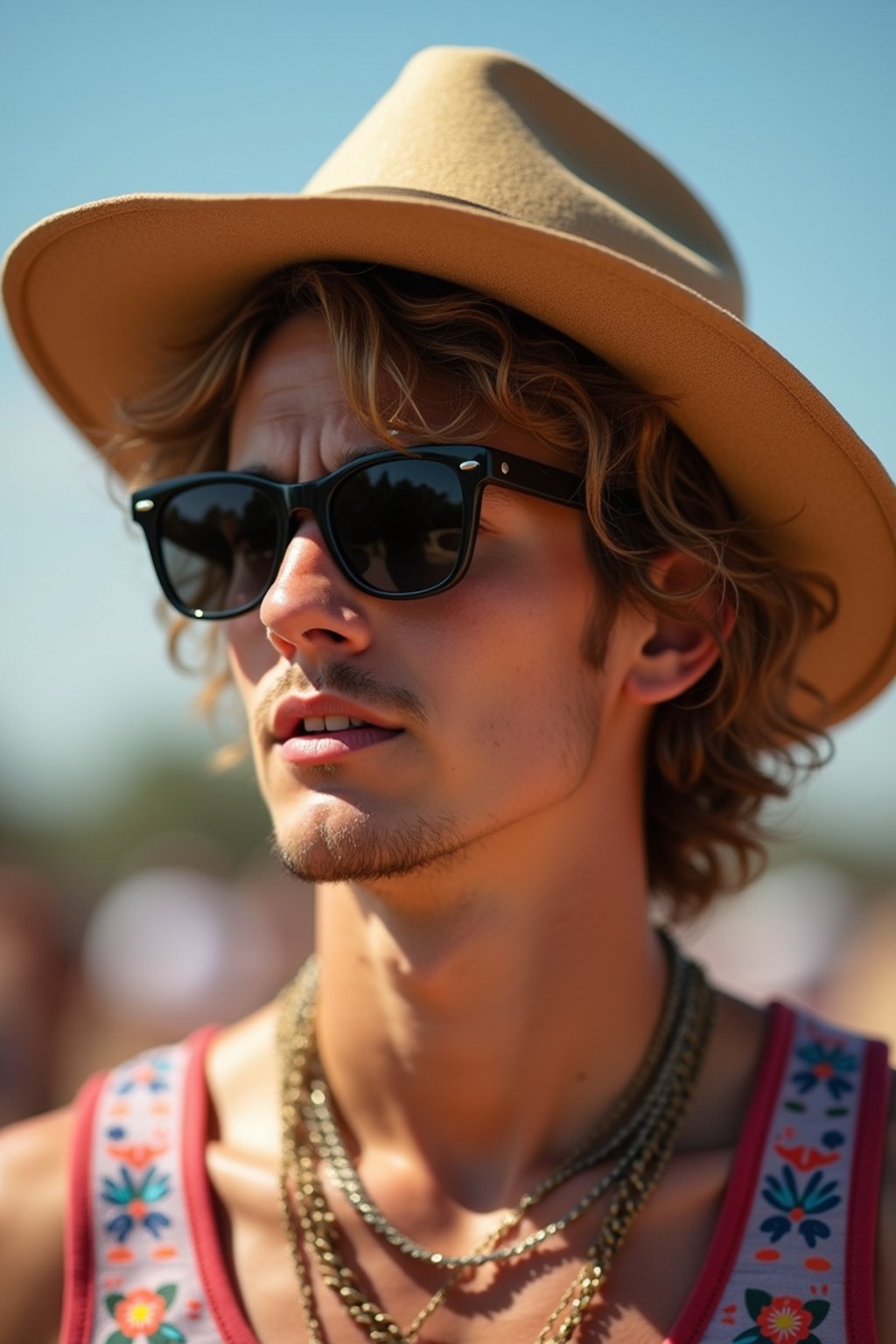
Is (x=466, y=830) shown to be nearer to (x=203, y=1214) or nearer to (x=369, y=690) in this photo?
(x=369, y=690)

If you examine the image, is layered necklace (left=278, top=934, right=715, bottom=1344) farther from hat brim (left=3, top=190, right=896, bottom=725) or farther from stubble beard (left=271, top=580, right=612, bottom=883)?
hat brim (left=3, top=190, right=896, bottom=725)

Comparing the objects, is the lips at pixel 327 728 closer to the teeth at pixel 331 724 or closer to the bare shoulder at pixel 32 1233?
the teeth at pixel 331 724

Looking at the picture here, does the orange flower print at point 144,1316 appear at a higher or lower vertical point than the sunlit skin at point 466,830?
lower

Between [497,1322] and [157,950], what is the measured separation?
745 centimetres

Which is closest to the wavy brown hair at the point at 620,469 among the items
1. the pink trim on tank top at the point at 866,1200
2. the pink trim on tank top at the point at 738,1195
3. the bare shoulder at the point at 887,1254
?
the pink trim on tank top at the point at 738,1195

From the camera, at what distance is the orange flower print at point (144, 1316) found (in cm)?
244

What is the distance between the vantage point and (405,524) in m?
2.42

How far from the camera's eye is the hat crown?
252cm

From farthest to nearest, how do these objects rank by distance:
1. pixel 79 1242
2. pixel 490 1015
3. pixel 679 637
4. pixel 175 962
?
1. pixel 175 962
2. pixel 679 637
3. pixel 490 1015
4. pixel 79 1242

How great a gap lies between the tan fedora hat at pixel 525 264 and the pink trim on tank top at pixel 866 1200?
95cm

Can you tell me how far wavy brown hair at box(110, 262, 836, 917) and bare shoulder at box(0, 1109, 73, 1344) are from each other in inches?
56.0

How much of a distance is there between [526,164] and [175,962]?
25.0ft

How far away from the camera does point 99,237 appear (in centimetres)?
261

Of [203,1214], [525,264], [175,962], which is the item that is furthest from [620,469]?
[175,962]
